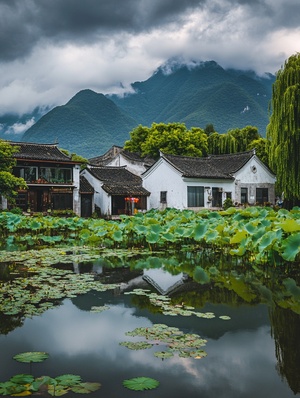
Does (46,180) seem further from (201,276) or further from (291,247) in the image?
(291,247)

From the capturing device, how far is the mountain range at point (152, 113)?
308 ft

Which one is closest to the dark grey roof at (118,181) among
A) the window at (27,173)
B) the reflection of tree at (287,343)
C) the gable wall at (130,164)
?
the gable wall at (130,164)

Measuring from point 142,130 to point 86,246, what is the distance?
29.0 metres

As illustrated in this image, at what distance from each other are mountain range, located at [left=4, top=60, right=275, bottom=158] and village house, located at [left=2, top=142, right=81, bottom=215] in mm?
54446

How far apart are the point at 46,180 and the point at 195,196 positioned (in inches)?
375

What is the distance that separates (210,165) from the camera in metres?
28.5

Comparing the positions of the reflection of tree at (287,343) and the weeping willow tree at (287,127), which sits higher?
the weeping willow tree at (287,127)

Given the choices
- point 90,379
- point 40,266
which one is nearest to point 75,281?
point 40,266

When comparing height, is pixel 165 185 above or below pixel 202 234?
above

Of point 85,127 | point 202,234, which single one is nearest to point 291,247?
point 202,234

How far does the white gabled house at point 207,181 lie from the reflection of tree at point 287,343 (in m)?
21.2

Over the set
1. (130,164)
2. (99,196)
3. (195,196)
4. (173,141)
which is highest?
(173,141)

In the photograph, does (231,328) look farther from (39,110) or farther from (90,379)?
(39,110)

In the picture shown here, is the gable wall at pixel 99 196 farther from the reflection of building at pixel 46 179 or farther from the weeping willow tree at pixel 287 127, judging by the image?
the weeping willow tree at pixel 287 127
